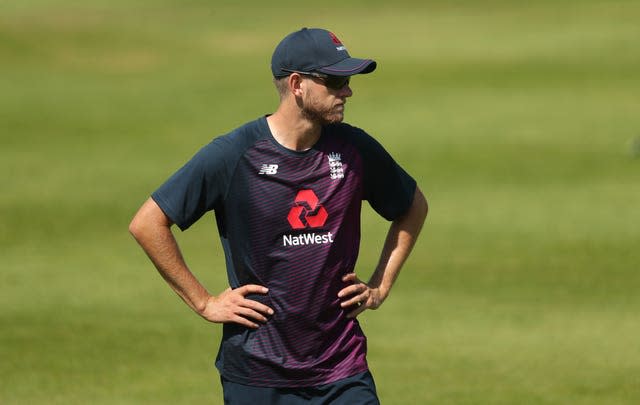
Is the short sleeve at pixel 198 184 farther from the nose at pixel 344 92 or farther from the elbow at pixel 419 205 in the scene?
the elbow at pixel 419 205

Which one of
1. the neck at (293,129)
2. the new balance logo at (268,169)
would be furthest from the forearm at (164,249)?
the neck at (293,129)

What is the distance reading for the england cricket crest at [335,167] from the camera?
6.95 m

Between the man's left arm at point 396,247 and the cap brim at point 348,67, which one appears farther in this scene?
the man's left arm at point 396,247

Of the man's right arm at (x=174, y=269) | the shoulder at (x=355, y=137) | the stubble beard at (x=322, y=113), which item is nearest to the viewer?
the stubble beard at (x=322, y=113)

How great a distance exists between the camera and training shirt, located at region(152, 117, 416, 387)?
271 inches

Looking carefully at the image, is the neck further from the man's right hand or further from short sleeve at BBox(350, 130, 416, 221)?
the man's right hand

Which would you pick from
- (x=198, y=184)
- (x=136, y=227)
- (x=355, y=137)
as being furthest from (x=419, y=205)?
(x=136, y=227)

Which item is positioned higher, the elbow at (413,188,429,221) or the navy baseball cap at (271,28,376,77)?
the navy baseball cap at (271,28,376,77)

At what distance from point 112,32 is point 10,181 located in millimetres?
9182

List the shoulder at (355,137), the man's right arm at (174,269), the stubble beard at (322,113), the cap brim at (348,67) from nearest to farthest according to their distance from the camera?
the cap brim at (348,67), the stubble beard at (322,113), the man's right arm at (174,269), the shoulder at (355,137)

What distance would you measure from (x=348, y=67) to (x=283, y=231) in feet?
2.72

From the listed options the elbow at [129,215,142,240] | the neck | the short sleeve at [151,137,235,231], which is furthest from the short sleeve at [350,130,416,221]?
the elbow at [129,215,142,240]

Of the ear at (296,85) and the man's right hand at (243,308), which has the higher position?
the ear at (296,85)

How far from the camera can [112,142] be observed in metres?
18.2
